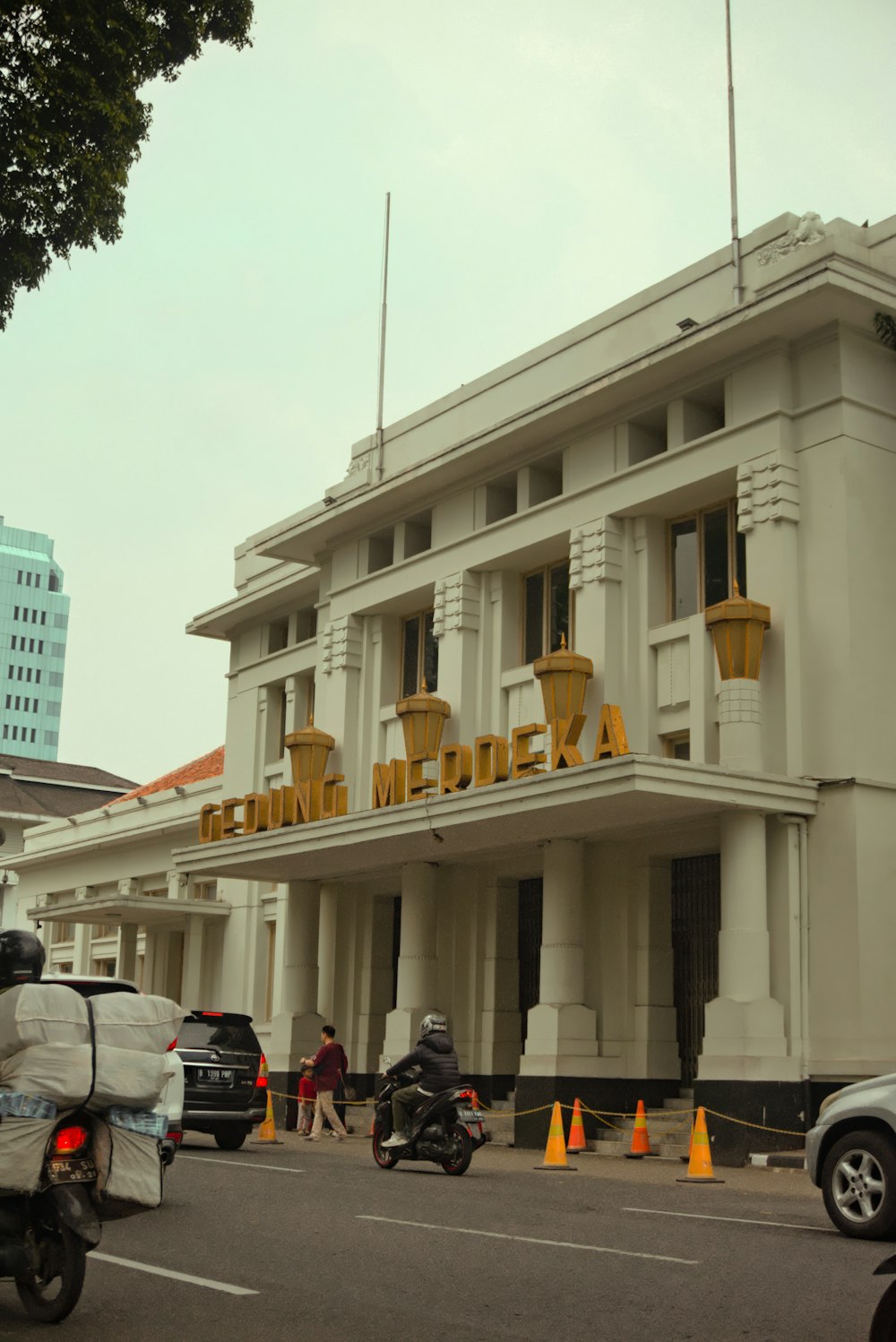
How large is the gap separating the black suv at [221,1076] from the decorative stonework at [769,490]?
10064mm

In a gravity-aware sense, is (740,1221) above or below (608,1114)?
below

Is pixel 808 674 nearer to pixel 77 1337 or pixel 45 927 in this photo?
pixel 77 1337

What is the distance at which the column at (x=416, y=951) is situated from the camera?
2644cm

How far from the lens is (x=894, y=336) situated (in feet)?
72.5

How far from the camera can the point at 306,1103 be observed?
1027 inches

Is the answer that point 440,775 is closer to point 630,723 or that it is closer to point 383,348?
point 630,723

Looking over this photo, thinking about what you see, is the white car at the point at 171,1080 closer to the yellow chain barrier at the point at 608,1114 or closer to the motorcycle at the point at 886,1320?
the yellow chain barrier at the point at 608,1114

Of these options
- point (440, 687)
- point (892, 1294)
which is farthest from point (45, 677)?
point (892, 1294)

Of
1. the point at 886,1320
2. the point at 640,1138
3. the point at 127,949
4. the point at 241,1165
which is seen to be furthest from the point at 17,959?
the point at 127,949

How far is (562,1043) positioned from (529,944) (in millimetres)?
4388

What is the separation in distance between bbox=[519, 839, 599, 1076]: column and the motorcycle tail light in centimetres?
1539

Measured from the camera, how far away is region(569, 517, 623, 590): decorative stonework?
2492 centimetres

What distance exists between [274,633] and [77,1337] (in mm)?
30156

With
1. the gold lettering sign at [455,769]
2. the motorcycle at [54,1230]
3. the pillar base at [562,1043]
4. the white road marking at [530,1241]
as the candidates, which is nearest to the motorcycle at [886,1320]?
the motorcycle at [54,1230]
